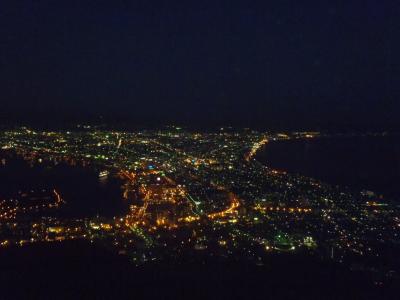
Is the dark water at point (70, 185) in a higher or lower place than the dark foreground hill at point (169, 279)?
lower

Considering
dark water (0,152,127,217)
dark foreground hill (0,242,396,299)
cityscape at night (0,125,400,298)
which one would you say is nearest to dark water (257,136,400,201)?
cityscape at night (0,125,400,298)

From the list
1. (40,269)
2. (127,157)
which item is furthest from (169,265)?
(127,157)

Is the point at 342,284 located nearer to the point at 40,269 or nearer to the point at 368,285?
the point at 368,285

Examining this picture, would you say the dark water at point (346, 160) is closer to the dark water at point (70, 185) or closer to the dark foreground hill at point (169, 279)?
the dark water at point (70, 185)

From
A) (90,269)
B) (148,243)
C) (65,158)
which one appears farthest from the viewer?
(65,158)

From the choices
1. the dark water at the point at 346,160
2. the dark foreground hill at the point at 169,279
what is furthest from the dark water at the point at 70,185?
the dark water at the point at 346,160

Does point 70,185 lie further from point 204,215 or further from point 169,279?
point 169,279

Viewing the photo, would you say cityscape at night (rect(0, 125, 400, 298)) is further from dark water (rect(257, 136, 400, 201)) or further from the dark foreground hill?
dark water (rect(257, 136, 400, 201))
